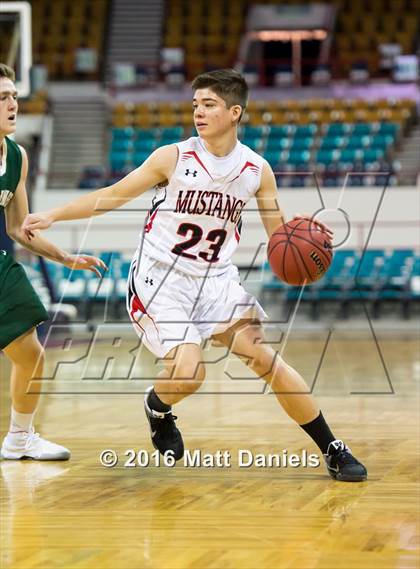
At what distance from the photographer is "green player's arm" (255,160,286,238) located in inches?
162

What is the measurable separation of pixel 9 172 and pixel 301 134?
14596mm

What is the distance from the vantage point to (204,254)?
4.05 metres

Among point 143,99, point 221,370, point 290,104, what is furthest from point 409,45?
point 221,370

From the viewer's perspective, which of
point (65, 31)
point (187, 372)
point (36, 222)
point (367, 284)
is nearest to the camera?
point (36, 222)

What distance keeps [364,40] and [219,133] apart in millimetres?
19851

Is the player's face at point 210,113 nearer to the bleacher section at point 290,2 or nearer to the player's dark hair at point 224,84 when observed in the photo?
the player's dark hair at point 224,84

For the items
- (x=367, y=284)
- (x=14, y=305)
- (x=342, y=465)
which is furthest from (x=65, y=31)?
(x=342, y=465)

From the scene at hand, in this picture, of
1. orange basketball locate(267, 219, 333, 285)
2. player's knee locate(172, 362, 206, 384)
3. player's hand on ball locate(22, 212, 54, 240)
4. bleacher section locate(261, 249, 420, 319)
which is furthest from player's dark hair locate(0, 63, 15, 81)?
bleacher section locate(261, 249, 420, 319)

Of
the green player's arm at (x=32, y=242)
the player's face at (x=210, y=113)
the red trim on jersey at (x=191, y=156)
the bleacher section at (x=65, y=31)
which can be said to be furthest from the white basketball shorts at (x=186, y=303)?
the bleacher section at (x=65, y=31)

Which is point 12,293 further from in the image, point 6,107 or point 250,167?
point 250,167

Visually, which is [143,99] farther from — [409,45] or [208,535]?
[208,535]

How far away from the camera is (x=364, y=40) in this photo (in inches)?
902

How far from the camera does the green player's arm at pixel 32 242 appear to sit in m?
4.15

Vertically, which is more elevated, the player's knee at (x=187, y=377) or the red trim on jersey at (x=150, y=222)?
the red trim on jersey at (x=150, y=222)
